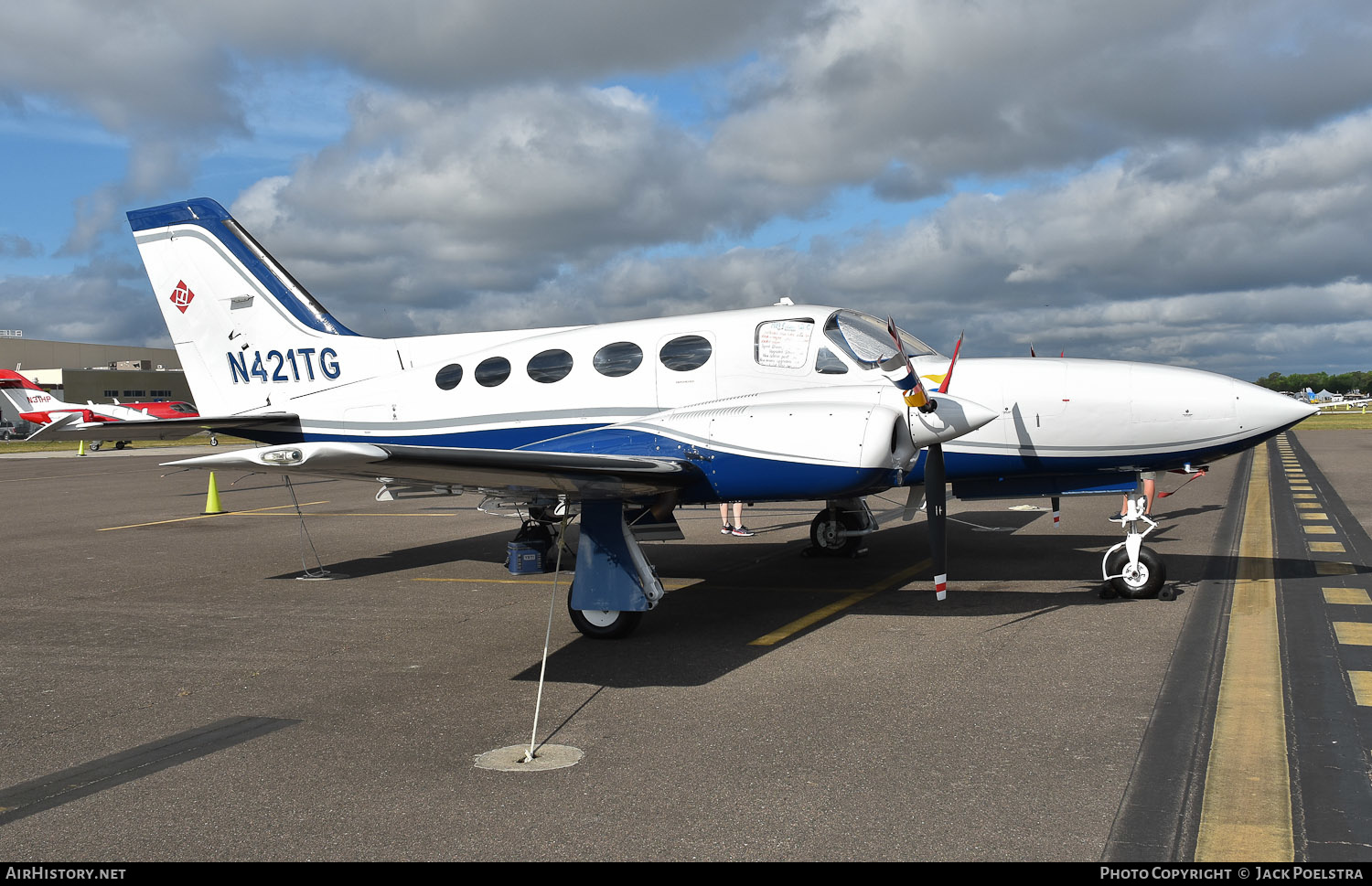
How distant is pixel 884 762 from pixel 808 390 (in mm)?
4292

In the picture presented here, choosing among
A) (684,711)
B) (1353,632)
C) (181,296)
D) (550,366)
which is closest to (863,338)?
(550,366)

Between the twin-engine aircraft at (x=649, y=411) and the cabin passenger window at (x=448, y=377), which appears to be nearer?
the twin-engine aircraft at (x=649, y=411)

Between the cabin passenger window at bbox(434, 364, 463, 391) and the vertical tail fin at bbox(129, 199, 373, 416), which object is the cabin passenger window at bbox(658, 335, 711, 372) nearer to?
the cabin passenger window at bbox(434, 364, 463, 391)

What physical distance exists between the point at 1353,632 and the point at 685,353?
604cm

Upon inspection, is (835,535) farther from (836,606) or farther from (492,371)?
(492,371)

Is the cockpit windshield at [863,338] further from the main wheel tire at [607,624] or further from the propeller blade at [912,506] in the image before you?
the main wheel tire at [607,624]

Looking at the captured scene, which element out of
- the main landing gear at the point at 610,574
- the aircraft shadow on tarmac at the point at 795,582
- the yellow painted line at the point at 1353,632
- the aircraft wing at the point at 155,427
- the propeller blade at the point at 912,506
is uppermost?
the aircraft wing at the point at 155,427

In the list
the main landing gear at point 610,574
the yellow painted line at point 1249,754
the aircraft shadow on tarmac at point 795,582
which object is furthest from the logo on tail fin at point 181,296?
the yellow painted line at point 1249,754

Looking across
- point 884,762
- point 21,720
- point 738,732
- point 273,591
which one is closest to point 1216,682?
point 884,762

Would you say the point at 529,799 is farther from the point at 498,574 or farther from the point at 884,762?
the point at 498,574

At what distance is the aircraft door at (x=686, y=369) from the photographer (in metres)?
9.09

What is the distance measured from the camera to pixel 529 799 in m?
4.44

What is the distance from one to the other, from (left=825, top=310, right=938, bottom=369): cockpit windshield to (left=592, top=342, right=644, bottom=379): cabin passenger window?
1.95 m

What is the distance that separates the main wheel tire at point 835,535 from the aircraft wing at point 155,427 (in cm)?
670
